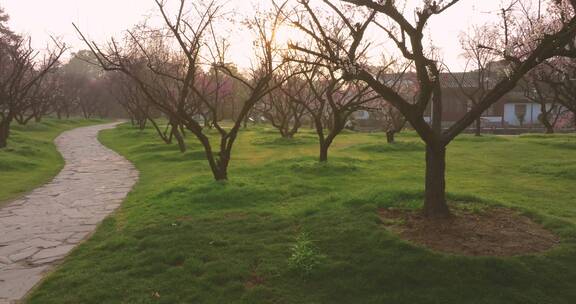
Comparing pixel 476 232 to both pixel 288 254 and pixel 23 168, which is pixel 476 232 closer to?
pixel 288 254

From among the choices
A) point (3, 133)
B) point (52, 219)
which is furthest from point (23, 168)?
point (52, 219)

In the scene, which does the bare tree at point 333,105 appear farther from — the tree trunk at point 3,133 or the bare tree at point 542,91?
the tree trunk at point 3,133

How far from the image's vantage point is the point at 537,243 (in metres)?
5.39

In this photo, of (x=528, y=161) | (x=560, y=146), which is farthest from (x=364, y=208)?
(x=560, y=146)

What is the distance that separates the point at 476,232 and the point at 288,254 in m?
2.23

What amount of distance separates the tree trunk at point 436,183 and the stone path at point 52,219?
460cm

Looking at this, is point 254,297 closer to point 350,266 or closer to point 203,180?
point 350,266

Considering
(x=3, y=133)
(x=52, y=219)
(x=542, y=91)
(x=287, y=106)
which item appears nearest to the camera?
(x=52, y=219)

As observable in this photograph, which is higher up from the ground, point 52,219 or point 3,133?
point 3,133

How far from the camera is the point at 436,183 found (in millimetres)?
6188

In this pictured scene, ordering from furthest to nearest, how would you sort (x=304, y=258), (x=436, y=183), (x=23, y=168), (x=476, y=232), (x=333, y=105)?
(x=23, y=168)
(x=333, y=105)
(x=436, y=183)
(x=476, y=232)
(x=304, y=258)

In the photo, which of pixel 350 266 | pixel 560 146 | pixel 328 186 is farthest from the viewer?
pixel 560 146

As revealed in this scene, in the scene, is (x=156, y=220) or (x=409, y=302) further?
(x=156, y=220)

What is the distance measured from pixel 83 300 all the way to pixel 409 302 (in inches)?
116
